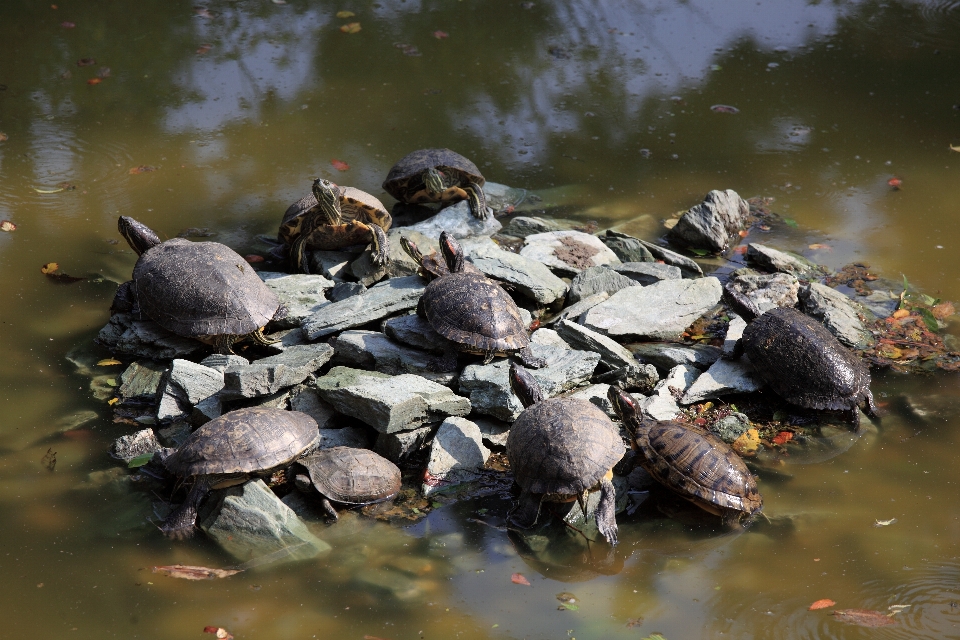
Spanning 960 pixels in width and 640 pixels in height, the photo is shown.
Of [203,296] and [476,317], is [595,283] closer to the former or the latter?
[476,317]

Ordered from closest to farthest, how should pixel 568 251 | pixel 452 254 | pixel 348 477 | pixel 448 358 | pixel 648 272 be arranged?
pixel 348 477, pixel 448 358, pixel 452 254, pixel 648 272, pixel 568 251

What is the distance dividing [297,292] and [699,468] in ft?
10.6

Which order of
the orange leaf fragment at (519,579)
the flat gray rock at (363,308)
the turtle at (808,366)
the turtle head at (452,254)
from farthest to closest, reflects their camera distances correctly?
the turtle head at (452,254) < the flat gray rock at (363,308) < the turtle at (808,366) < the orange leaf fragment at (519,579)

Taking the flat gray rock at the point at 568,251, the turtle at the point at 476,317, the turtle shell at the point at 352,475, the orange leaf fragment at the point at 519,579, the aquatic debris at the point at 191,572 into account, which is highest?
the turtle at the point at 476,317

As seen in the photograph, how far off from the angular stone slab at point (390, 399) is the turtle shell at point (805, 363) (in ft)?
6.65

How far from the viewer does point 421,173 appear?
7.14m

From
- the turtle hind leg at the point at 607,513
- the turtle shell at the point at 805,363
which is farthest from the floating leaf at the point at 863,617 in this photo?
the turtle shell at the point at 805,363

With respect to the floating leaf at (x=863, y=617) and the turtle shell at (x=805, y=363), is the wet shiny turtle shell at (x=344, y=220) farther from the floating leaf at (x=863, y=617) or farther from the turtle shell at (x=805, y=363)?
the floating leaf at (x=863, y=617)

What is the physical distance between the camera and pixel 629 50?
35.8 feet

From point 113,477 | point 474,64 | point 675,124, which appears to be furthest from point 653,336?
point 474,64

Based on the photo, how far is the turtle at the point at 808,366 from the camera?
4938 millimetres

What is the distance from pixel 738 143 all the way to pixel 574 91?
225cm

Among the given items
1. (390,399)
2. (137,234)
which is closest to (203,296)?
(137,234)

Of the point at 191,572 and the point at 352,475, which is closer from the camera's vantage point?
the point at 191,572
